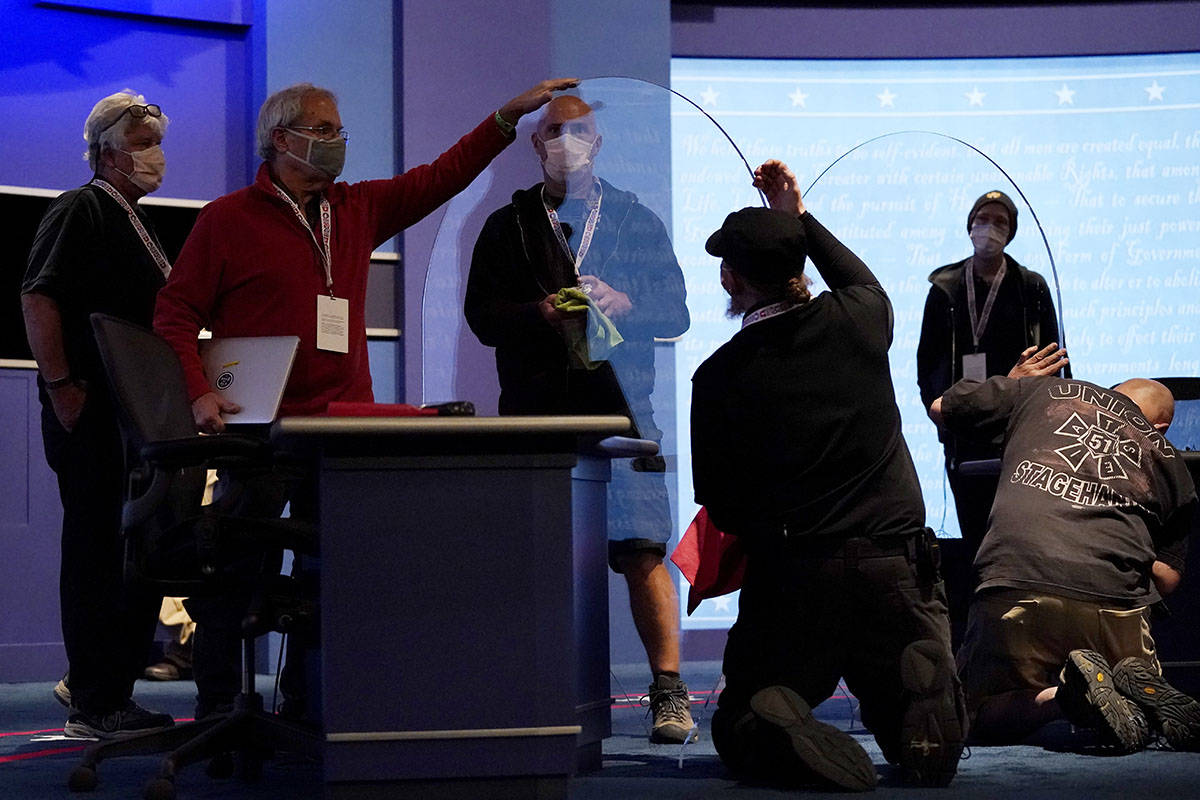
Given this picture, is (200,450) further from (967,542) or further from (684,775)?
(967,542)

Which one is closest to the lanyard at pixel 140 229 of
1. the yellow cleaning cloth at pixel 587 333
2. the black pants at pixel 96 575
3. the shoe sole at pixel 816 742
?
the black pants at pixel 96 575

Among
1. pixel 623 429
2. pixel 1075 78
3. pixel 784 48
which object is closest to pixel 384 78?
pixel 784 48

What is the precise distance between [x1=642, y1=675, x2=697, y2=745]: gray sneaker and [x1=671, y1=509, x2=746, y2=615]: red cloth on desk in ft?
1.21

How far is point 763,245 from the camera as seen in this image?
2.74m

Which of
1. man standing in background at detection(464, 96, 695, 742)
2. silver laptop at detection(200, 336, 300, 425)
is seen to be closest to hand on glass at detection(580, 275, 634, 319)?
man standing in background at detection(464, 96, 695, 742)

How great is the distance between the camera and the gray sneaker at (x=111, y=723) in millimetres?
3394

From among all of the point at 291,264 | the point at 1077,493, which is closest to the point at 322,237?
the point at 291,264

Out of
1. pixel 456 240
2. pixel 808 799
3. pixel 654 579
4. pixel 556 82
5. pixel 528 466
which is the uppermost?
pixel 556 82

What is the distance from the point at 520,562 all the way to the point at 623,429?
0.27m

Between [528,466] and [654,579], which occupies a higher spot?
[528,466]

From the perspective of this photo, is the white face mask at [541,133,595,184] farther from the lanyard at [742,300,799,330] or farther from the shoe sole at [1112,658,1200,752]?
the shoe sole at [1112,658,1200,752]

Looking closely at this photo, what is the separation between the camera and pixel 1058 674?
3189 millimetres

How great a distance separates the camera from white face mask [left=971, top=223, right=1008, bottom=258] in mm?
4188

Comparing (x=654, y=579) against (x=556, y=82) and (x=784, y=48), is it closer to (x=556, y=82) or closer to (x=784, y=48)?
(x=556, y=82)
